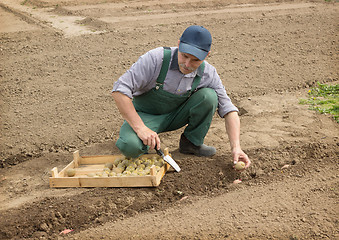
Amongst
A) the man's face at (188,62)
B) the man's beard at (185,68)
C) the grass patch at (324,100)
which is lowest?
the grass patch at (324,100)

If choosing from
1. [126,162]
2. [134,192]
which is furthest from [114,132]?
[134,192]

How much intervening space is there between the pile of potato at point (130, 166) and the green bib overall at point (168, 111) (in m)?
0.10

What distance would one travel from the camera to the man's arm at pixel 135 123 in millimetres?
3393

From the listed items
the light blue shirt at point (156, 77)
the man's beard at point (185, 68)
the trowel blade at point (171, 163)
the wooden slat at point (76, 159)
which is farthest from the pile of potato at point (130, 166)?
the man's beard at point (185, 68)

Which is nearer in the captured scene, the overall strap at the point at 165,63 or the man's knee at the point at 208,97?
the overall strap at the point at 165,63

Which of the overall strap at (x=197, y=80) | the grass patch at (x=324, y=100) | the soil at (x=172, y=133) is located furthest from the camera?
the grass patch at (x=324, y=100)

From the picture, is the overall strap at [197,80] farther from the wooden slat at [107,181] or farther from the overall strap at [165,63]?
the wooden slat at [107,181]

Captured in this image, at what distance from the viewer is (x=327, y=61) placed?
6.96 m

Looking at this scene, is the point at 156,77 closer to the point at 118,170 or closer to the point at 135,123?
the point at 135,123

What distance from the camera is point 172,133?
482 centimetres

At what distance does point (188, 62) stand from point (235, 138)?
78 cm

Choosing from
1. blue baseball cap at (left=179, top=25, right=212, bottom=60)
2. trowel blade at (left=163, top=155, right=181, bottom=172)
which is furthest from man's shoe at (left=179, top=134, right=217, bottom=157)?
blue baseball cap at (left=179, top=25, right=212, bottom=60)

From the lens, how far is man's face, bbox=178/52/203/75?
11.0 feet

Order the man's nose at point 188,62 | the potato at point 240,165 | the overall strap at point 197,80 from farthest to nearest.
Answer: the overall strap at point 197,80 < the potato at point 240,165 < the man's nose at point 188,62
